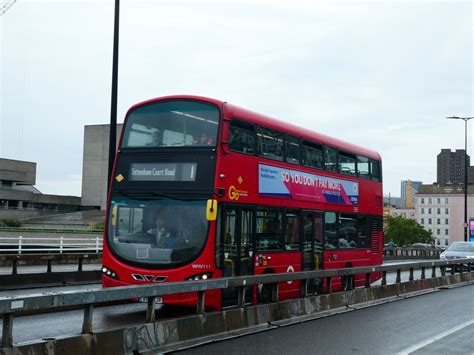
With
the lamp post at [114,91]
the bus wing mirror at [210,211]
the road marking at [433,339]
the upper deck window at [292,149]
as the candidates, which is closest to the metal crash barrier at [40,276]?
the lamp post at [114,91]

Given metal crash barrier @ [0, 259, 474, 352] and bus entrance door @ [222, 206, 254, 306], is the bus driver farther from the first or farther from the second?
metal crash barrier @ [0, 259, 474, 352]

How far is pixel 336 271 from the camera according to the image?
1348 centimetres

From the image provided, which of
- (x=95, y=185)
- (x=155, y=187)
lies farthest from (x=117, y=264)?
(x=95, y=185)

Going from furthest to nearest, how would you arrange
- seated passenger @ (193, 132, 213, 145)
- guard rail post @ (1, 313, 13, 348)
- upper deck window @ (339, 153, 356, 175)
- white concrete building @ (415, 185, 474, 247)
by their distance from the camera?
white concrete building @ (415, 185, 474, 247)
upper deck window @ (339, 153, 356, 175)
seated passenger @ (193, 132, 213, 145)
guard rail post @ (1, 313, 13, 348)

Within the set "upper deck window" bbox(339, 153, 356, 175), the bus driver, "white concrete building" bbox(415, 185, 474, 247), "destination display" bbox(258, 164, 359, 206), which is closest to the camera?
the bus driver

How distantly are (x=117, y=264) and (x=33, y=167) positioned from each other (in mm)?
98998

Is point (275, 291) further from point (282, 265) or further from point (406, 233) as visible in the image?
point (406, 233)

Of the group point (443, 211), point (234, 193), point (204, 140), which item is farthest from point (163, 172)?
point (443, 211)

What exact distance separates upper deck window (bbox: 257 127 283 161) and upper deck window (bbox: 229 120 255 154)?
12.8 inches

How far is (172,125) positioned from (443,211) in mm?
166423

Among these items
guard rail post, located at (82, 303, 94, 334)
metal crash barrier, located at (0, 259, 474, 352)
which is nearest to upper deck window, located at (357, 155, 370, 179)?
metal crash barrier, located at (0, 259, 474, 352)

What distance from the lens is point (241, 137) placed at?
1300cm

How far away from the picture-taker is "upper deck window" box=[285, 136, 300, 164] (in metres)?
14.9

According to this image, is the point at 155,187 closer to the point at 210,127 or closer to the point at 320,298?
the point at 210,127
